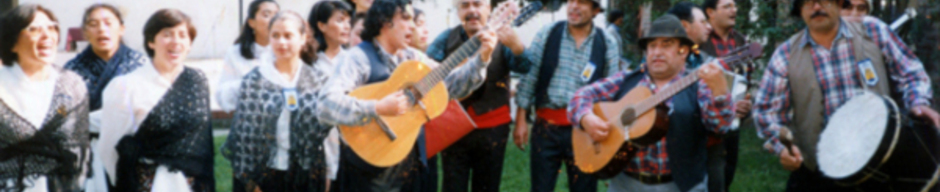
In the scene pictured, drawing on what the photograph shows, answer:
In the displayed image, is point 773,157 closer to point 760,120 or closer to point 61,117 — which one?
point 760,120

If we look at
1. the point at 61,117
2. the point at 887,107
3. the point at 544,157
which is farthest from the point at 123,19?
the point at 887,107

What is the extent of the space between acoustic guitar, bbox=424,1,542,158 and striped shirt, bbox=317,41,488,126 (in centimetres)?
12

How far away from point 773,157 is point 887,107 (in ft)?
3.85

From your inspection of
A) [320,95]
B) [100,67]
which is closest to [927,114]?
[320,95]

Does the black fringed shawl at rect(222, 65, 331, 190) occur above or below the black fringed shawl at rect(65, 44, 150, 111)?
below

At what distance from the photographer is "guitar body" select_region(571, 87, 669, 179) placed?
148 inches

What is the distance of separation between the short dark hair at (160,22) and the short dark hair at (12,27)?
43 cm

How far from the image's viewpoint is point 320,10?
3947 mm

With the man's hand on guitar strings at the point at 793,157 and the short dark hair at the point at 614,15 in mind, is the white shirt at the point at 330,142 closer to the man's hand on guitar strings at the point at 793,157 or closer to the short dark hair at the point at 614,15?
the short dark hair at the point at 614,15

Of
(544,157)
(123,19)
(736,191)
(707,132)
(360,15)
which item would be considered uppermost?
(123,19)

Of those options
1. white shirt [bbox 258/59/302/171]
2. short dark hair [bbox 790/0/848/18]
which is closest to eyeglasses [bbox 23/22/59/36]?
white shirt [bbox 258/59/302/171]

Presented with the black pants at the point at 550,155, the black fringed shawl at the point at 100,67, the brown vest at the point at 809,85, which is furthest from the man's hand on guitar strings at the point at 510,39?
the black fringed shawl at the point at 100,67

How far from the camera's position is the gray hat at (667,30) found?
378 centimetres

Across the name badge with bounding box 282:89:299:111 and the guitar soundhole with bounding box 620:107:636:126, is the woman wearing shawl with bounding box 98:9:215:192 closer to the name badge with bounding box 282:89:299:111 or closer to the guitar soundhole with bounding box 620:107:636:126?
the name badge with bounding box 282:89:299:111
